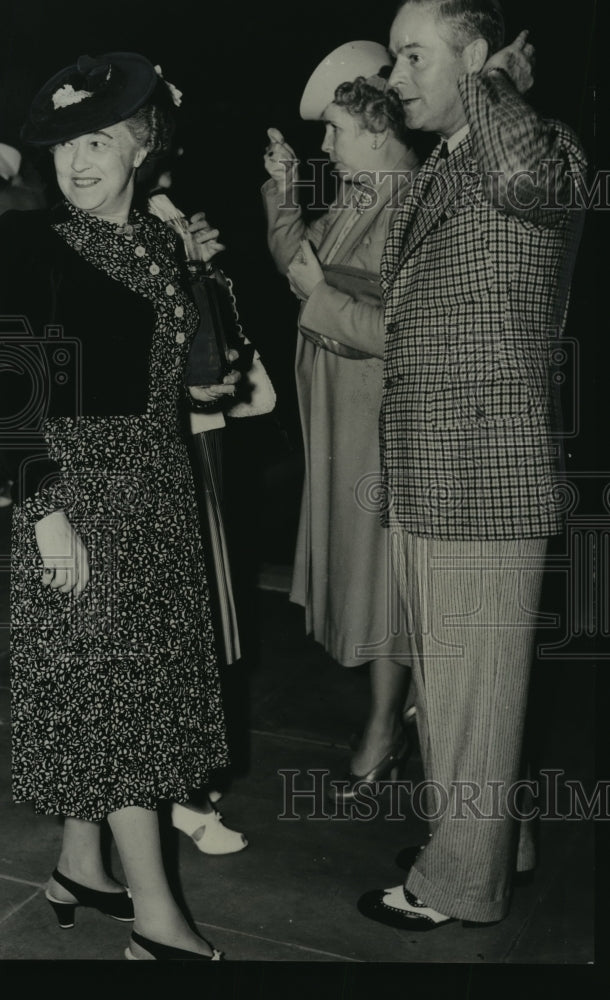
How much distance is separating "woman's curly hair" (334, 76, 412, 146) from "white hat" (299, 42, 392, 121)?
2 cm

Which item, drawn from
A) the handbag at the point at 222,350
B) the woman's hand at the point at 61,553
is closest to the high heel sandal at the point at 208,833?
the woman's hand at the point at 61,553

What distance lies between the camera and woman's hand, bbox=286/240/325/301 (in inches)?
110

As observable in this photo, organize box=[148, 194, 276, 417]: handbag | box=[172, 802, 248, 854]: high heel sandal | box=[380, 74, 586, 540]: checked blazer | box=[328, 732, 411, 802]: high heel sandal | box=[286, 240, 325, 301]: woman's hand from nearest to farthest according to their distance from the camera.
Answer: box=[380, 74, 586, 540]: checked blazer → box=[148, 194, 276, 417]: handbag → box=[286, 240, 325, 301]: woman's hand → box=[172, 802, 248, 854]: high heel sandal → box=[328, 732, 411, 802]: high heel sandal

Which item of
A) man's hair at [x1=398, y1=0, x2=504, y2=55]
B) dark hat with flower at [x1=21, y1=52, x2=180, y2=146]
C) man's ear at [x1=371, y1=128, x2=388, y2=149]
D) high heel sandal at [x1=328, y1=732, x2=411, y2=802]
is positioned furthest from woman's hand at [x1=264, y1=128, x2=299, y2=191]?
high heel sandal at [x1=328, y1=732, x2=411, y2=802]

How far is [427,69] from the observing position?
95.8 inches

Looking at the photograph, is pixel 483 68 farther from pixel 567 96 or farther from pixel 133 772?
pixel 133 772

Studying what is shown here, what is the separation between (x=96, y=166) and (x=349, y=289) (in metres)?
0.68

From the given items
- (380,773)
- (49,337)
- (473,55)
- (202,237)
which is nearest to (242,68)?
(202,237)

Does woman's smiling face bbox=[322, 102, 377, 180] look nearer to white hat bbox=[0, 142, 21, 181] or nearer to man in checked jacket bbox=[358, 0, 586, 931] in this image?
man in checked jacket bbox=[358, 0, 586, 931]

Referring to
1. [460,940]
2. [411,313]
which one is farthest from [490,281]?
[460,940]

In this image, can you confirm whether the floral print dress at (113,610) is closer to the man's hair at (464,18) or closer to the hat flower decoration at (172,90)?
the hat flower decoration at (172,90)

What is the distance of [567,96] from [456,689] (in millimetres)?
1259

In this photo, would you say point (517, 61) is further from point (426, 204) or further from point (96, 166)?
point (96, 166)

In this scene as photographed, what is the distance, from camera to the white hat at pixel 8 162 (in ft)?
8.96
